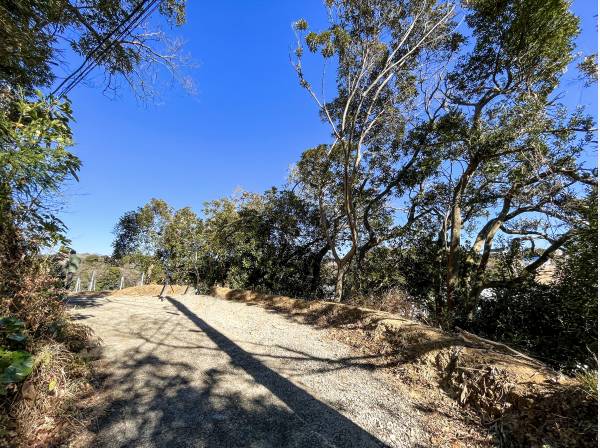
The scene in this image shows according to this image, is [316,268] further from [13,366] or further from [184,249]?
[13,366]

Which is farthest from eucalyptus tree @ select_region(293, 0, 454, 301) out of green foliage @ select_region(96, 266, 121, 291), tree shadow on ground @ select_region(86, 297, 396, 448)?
green foliage @ select_region(96, 266, 121, 291)

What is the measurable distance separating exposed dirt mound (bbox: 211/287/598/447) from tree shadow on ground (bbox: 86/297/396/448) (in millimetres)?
1259

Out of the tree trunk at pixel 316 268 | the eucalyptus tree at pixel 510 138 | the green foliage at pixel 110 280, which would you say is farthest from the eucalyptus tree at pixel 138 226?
the eucalyptus tree at pixel 510 138

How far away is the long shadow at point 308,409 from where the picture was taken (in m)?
2.53

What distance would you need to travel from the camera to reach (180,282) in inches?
508

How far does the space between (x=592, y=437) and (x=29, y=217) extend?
5689 millimetres

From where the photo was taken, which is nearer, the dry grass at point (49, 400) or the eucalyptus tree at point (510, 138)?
the dry grass at point (49, 400)

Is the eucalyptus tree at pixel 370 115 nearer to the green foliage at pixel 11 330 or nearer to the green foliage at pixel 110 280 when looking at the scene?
the green foliage at pixel 11 330

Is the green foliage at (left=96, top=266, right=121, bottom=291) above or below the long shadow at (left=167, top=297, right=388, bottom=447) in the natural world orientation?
Result: above

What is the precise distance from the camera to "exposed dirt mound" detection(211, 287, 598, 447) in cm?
234

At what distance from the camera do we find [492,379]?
10.0 ft

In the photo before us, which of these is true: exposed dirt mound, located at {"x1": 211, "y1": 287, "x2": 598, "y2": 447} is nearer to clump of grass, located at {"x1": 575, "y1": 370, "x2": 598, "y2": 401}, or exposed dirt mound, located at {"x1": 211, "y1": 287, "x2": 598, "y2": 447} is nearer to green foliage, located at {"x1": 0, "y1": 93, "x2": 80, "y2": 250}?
clump of grass, located at {"x1": 575, "y1": 370, "x2": 598, "y2": 401}

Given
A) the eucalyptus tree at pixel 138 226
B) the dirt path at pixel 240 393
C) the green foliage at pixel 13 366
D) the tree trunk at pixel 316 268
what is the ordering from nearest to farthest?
1. the green foliage at pixel 13 366
2. the dirt path at pixel 240 393
3. the tree trunk at pixel 316 268
4. the eucalyptus tree at pixel 138 226

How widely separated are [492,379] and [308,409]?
6.56 feet
